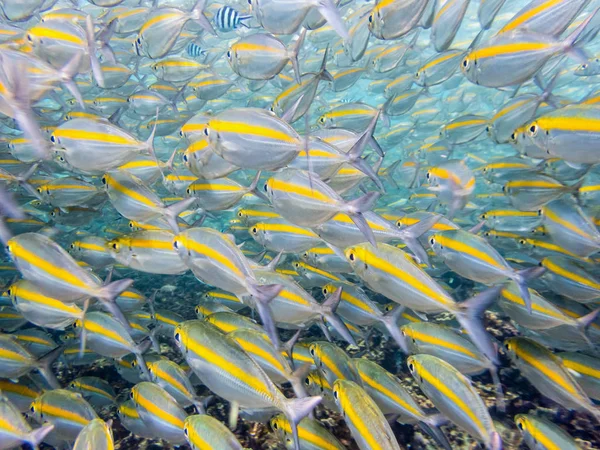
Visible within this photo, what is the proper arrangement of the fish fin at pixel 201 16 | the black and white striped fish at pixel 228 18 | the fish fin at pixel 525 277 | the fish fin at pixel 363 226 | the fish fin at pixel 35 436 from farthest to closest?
the black and white striped fish at pixel 228 18
the fish fin at pixel 201 16
the fish fin at pixel 525 277
the fish fin at pixel 363 226
the fish fin at pixel 35 436

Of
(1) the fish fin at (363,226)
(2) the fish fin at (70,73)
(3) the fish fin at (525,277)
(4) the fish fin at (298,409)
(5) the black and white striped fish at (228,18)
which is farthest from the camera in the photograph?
(5) the black and white striped fish at (228,18)

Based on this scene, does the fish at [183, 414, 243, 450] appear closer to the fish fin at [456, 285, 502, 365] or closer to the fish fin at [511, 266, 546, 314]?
the fish fin at [456, 285, 502, 365]

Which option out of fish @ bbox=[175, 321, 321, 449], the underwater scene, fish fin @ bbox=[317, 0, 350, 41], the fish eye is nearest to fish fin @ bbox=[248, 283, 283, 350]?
the underwater scene

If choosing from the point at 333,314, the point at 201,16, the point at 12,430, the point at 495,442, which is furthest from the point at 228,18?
the point at 495,442

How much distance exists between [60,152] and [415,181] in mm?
5296

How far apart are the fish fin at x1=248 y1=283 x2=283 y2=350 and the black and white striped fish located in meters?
4.95

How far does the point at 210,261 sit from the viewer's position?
7.60 ft

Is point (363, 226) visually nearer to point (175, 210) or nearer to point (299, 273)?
point (175, 210)

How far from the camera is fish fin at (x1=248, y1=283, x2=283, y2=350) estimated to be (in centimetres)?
200

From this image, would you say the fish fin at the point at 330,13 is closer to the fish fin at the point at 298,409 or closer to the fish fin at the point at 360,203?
the fish fin at the point at 360,203

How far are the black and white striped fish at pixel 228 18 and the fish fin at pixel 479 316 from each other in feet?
17.3

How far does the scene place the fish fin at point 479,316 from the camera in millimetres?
2059

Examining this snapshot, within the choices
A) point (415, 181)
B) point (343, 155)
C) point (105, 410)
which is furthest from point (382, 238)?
point (415, 181)

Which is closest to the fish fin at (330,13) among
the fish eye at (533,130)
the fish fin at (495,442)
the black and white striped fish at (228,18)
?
the fish eye at (533,130)
